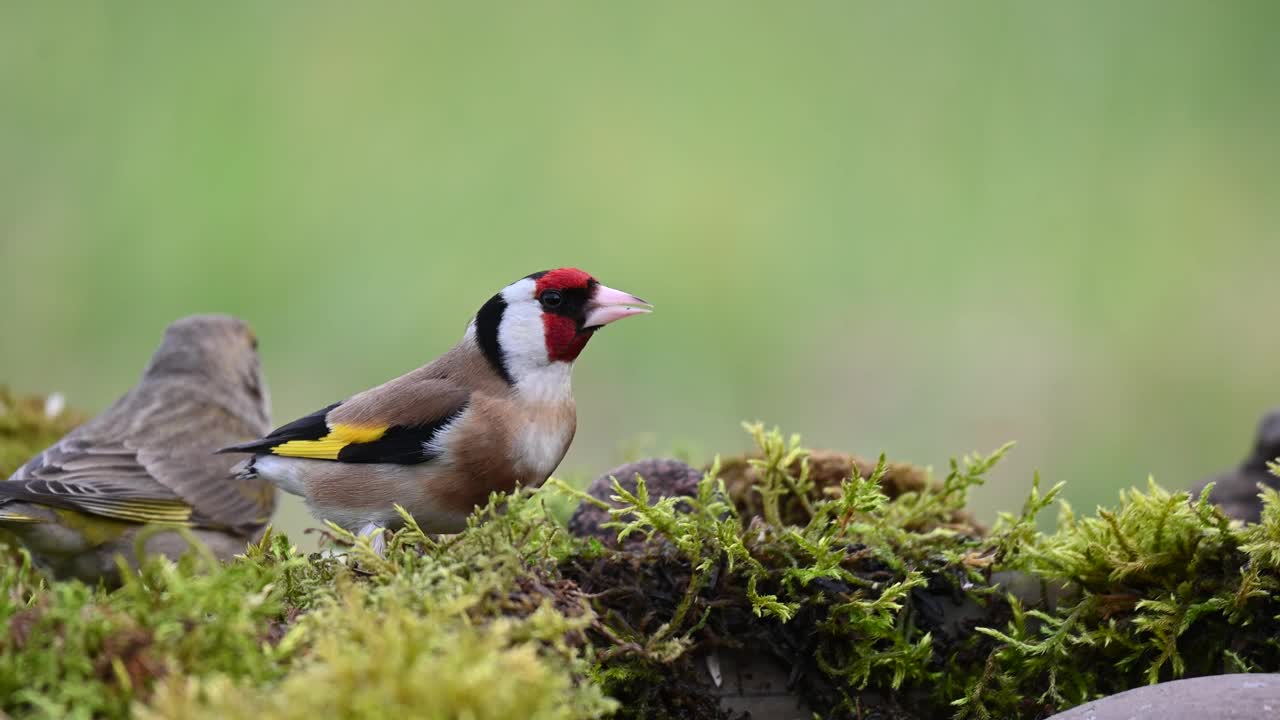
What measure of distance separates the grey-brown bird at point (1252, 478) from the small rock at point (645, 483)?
6.79ft

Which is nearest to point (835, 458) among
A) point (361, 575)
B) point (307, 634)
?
point (361, 575)

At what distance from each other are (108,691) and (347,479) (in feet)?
4.61

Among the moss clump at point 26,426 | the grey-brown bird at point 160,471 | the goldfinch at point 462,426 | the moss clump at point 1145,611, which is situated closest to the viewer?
the moss clump at point 1145,611

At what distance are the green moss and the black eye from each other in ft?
1.94

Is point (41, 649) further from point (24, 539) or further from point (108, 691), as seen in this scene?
point (24, 539)

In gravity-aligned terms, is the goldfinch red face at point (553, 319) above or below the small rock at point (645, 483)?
above

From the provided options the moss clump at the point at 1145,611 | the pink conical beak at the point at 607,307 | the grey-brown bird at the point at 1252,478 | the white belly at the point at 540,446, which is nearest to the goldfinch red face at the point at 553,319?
the pink conical beak at the point at 607,307

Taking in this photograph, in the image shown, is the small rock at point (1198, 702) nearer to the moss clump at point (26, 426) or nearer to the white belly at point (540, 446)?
the white belly at point (540, 446)

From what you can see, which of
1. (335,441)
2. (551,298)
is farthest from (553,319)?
(335,441)

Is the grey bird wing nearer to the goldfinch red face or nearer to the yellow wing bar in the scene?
the yellow wing bar

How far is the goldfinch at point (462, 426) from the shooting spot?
3.30 m

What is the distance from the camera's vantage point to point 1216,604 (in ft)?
8.99

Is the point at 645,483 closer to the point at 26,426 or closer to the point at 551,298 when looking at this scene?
the point at 551,298

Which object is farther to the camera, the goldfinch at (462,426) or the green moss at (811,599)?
the goldfinch at (462,426)
